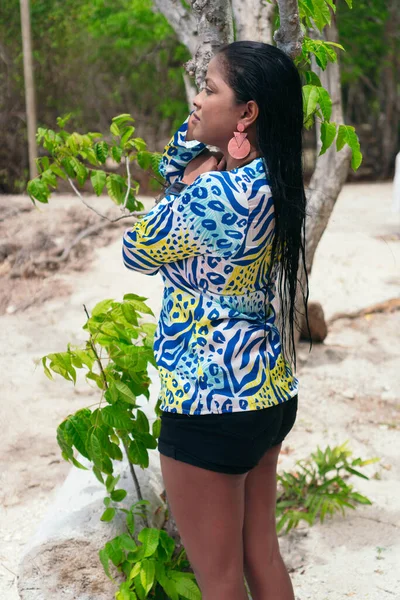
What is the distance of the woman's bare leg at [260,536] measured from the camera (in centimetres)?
205

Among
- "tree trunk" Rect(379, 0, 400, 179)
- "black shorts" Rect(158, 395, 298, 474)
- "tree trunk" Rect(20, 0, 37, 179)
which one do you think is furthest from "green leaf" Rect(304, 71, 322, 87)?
"tree trunk" Rect(379, 0, 400, 179)

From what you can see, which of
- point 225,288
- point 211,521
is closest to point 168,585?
point 211,521

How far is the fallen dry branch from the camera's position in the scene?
640cm

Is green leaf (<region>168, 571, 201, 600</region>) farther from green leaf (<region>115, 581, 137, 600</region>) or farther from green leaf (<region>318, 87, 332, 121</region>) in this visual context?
green leaf (<region>318, 87, 332, 121</region>)

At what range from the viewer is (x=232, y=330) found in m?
1.82

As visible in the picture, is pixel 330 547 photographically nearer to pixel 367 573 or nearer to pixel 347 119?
pixel 367 573

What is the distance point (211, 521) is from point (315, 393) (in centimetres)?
319

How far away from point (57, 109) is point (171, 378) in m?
10.7

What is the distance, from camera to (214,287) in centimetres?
181

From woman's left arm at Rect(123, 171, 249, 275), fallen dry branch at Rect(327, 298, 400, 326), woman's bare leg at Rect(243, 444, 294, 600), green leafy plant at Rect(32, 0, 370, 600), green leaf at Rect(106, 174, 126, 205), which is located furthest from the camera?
fallen dry branch at Rect(327, 298, 400, 326)

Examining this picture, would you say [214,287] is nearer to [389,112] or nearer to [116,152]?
[116,152]

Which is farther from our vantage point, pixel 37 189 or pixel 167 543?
pixel 37 189

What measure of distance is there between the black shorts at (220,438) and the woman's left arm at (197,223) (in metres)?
0.37

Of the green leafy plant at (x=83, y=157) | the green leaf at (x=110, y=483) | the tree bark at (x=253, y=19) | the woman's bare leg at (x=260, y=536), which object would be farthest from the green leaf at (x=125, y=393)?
the tree bark at (x=253, y=19)
